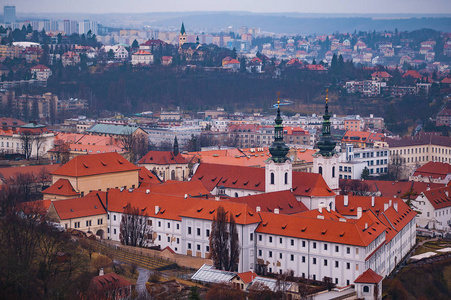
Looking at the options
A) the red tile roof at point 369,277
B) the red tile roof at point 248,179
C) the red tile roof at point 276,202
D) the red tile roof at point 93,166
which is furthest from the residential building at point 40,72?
the red tile roof at point 369,277

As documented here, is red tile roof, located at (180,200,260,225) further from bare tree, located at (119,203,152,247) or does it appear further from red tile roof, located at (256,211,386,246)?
bare tree, located at (119,203,152,247)

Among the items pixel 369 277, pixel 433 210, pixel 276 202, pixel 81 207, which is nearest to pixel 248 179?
pixel 276 202

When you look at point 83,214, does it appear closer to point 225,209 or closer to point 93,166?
point 93,166

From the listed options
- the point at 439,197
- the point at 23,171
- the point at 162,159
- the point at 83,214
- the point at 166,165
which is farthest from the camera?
the point at 162,159

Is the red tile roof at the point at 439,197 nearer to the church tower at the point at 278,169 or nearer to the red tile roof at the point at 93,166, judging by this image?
the church tower at the point at 278,169

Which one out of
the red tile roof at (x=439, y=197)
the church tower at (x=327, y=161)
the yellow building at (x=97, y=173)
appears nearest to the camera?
the church tower at (x=327, y=161)

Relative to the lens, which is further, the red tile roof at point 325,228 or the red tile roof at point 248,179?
the red tile roof at point 248,179

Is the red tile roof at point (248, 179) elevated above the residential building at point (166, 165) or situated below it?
above
